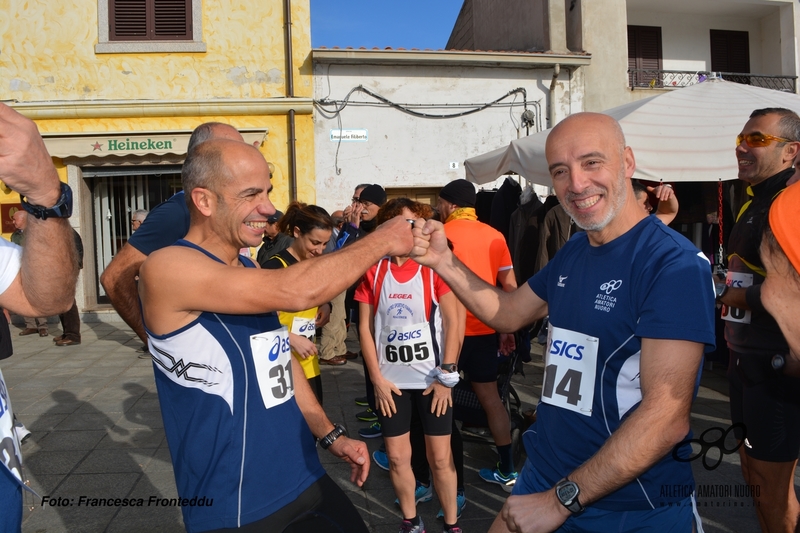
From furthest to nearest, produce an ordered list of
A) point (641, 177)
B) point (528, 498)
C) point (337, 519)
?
point (641, 177) → point (337, 519) → point (528, 498)

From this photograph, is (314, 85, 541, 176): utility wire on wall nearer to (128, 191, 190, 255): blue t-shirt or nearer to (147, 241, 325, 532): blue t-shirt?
(128, 191, 190, 255): blue t-shirt

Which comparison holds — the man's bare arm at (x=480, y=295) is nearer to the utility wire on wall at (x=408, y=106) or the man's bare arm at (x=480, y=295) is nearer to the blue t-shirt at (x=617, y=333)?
the blue t-shirt at (x=617, y=333)

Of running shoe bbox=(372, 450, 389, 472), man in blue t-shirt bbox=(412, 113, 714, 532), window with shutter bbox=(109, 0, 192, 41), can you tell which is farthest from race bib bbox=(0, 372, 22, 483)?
window with shutter bbox=(109, 0, 192, 41)

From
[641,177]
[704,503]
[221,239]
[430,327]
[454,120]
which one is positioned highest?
[454,120]

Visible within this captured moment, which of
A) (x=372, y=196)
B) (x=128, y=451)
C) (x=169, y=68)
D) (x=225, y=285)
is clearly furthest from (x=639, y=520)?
(x=169, y=68)

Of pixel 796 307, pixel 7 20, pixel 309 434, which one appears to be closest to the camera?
pixel 796 307

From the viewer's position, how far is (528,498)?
6.47 feet

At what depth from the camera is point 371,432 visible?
5.58m

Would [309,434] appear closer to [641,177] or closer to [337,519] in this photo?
[337,519]

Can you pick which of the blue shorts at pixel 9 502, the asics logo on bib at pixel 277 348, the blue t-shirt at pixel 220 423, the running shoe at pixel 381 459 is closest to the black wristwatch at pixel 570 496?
→ the blue t-shirt at pixel 220 423

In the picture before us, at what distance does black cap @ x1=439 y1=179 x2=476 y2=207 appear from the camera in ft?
16.5

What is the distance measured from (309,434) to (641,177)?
408 cm

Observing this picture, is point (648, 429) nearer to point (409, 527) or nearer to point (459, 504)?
point (409, 527)

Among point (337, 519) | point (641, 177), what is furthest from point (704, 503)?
point (337, 519)
